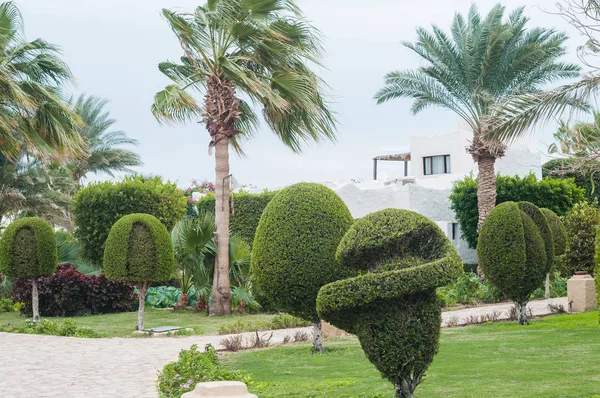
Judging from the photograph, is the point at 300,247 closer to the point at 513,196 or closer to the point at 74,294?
the point at 74,294

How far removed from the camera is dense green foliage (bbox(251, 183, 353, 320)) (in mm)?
10367

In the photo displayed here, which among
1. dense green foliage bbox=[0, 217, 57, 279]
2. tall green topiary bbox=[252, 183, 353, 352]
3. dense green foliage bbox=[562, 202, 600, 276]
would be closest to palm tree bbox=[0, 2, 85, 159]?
dense green foliage bbox=[0, 217, 57, 279]

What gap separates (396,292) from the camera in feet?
20.7

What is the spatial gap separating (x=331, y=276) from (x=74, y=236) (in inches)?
577

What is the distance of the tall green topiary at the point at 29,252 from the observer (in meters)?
17.6

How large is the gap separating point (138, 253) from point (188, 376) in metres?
7.63

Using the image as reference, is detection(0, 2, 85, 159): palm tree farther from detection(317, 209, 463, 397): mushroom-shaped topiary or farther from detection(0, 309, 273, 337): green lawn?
detection(317, 209, 463, 397): mushroom-shaped topiary

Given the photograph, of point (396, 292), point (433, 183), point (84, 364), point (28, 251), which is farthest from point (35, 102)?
point (433, 183)

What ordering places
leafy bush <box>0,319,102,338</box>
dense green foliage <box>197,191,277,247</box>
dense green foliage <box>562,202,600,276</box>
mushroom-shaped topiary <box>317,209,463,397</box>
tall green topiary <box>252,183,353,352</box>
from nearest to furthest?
mushroom-shaped topiary <box>317,209,463,397</box>, tall green topiary <box>252,183,353,352</box>, leafy bush <box>0,319,102,338</box>, dense green foliage <box>562,202,600,276</box>, dense green foliage <box>197,191,277,247</box>

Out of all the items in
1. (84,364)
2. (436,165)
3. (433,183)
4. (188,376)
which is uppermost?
(436,165)

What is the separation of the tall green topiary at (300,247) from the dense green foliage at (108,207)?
11.9m

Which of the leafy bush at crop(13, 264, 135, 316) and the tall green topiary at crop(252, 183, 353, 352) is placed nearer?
the tall green topiary at crop(252, 183, 353, 352)

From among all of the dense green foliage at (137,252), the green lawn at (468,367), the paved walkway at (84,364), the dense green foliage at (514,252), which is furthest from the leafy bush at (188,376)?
the dense green foliage at (514,252)

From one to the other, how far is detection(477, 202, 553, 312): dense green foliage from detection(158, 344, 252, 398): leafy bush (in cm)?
734
